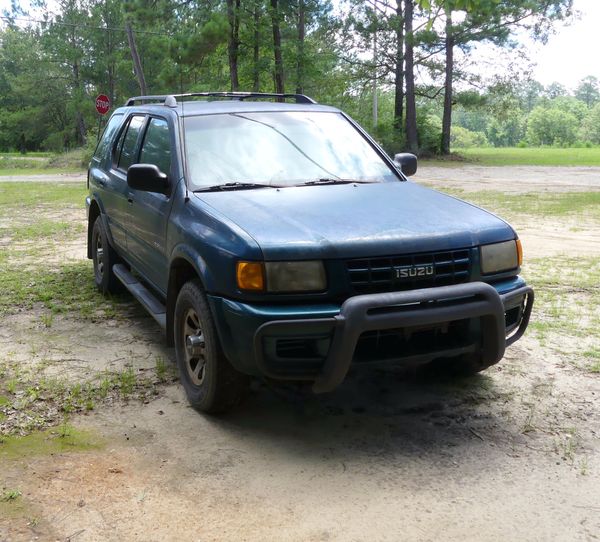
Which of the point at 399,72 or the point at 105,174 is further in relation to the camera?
the point at 399,72

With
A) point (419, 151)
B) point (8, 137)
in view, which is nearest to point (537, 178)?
point (419, 151)

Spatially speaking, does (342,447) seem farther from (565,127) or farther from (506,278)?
(565,127)

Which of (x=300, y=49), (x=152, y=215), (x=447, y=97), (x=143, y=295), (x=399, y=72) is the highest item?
(x=300, y=49)

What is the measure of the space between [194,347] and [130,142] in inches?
99.9

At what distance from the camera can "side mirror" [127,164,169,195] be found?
14.1 feet

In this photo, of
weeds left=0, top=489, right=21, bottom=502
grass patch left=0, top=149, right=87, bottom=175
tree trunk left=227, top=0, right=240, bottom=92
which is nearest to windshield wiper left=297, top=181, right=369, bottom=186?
weeds left=0, top=489, right=21, bottom=502

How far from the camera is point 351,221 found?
3680mm

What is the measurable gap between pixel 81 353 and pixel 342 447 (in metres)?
2.34

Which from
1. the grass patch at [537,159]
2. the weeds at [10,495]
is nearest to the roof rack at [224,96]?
the weeds at [10,495]

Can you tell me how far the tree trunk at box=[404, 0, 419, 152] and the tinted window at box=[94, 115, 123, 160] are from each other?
2699 cm

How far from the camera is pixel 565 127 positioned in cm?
10056

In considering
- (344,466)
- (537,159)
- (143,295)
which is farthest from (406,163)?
(537,159)

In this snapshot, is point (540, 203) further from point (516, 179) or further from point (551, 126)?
point (551, 126)

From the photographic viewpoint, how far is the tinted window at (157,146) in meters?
4.68
